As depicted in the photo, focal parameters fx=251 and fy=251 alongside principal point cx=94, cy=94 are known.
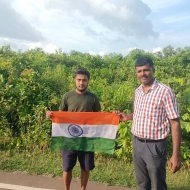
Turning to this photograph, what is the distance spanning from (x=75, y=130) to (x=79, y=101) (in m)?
0.54

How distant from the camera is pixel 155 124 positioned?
281 centimetres

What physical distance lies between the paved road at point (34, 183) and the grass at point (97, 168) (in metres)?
0.12

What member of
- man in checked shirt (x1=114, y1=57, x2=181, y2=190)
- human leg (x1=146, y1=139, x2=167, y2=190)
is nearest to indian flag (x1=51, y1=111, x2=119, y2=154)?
man in checked shirt (x1=114, y1=57, x2=181, y2=190)

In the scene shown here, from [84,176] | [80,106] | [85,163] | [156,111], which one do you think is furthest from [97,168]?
[156,111]

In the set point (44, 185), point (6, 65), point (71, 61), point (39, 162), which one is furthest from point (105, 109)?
point (71, 61)

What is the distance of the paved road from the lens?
12.9 ft

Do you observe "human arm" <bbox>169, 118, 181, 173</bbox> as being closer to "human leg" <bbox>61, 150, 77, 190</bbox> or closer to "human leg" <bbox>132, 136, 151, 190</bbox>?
"human leg" <bbox>132, 136, 151, 190</bbox>

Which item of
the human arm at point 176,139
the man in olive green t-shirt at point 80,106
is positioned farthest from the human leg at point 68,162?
the human arm at point 176,139

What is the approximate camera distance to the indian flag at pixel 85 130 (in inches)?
146

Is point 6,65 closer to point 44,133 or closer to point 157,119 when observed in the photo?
point 44,133

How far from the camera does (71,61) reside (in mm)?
17922

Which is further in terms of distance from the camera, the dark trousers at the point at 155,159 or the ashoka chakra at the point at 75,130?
the ashoka chakra at the point at 75,130

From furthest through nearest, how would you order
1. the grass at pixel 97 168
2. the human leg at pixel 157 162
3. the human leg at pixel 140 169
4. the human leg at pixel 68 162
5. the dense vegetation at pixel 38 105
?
the dense vegetation at pixel 38 105 < the grass at pixel 97 168 < the human leg at pixel 68 162 < the human leg at pixel 140 169 < the human leg at pixel 157 162

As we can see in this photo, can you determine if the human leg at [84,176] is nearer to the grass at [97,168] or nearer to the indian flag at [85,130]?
the indian flag at [85,130]
